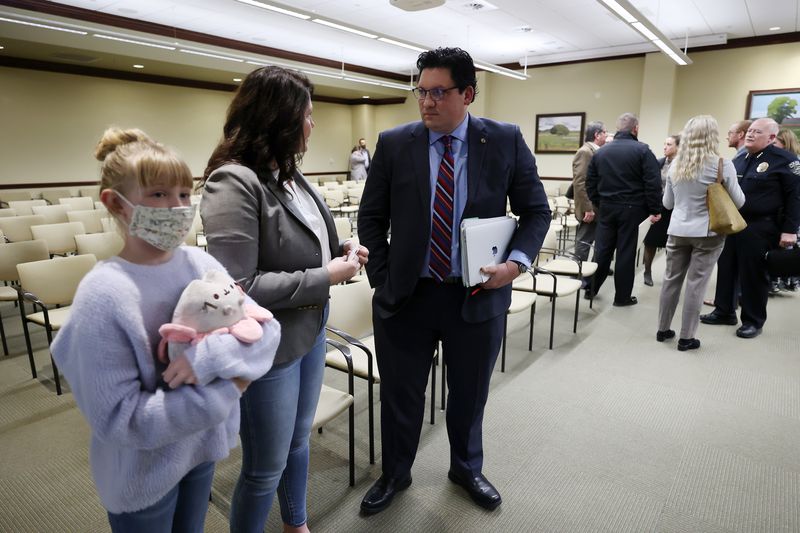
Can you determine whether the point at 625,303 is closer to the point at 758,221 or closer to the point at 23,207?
the point at 758,221

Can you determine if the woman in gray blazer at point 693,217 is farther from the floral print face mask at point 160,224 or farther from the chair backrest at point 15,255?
the chair backrest at point 15,255

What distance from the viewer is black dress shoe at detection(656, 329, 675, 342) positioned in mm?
3686

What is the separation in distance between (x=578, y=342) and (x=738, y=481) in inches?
64.6

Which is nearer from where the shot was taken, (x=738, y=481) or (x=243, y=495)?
(x=243, y=495)

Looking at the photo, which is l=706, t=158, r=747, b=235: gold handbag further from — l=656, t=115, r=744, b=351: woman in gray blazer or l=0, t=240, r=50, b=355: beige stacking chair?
l=0, t=240, r=50, b=355: beige stacking chair

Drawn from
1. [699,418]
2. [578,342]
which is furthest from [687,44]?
[699,418]

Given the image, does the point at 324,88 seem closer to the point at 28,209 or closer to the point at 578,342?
Result: the point at 28,209

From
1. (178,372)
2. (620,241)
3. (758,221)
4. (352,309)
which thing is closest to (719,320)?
(758,221)

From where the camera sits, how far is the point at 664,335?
3.69 metres

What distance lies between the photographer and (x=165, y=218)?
910 millimetres

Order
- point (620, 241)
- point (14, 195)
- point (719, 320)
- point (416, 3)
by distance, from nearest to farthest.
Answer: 1. point (719, 320)
2. point (620, 241)
3. point (416, 3)
4. point (14, 195)

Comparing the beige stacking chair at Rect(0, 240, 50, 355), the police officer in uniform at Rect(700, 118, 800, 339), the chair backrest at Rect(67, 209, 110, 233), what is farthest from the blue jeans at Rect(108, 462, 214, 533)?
the chair backrest at Rect(67, 209, 110, 233)

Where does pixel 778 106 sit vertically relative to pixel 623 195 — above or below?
above

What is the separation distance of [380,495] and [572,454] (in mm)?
966
